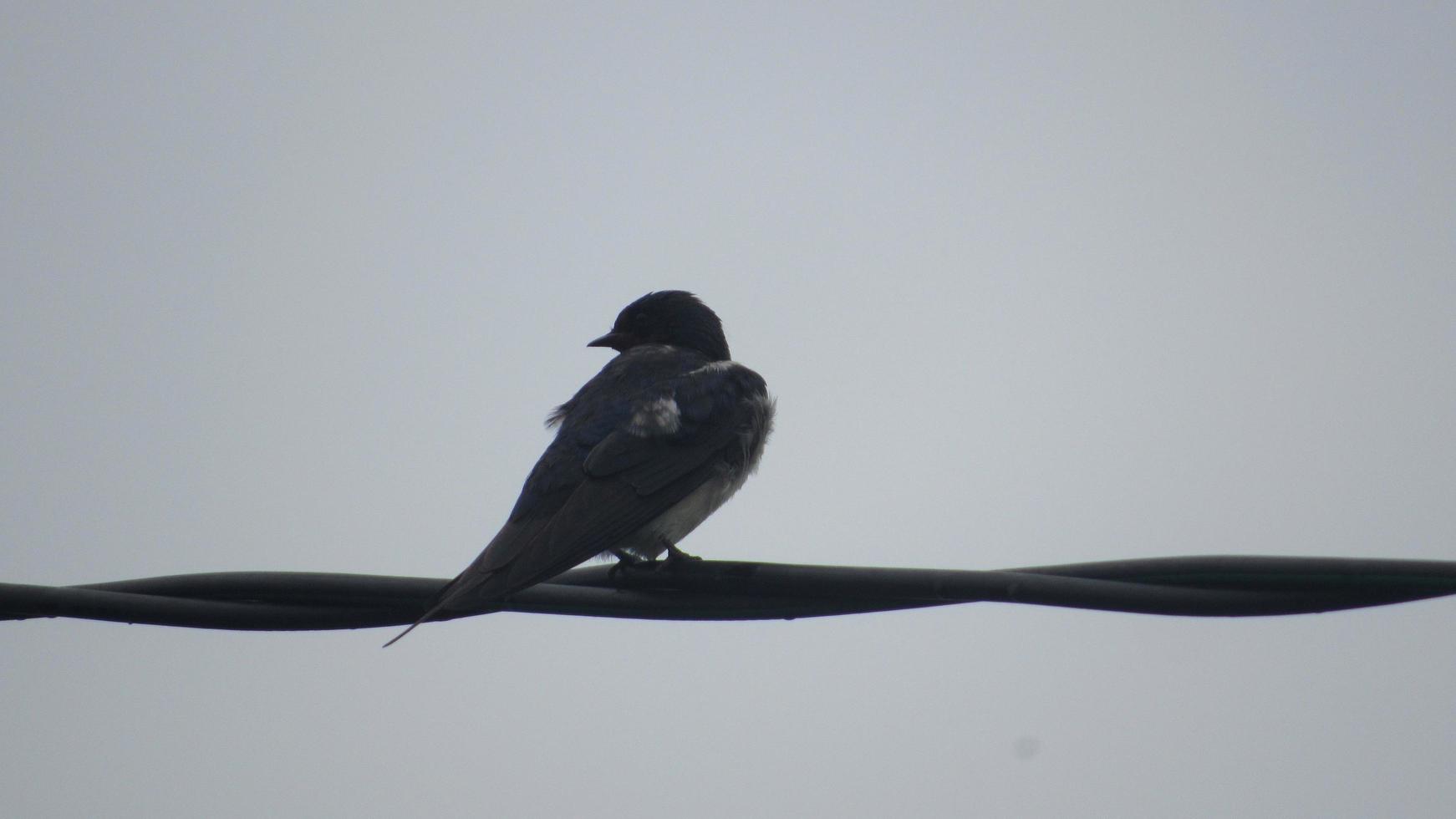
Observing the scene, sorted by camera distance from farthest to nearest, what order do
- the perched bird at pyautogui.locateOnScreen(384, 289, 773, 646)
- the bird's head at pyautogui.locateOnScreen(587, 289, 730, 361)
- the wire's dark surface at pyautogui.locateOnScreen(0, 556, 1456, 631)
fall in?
the bird's head at pyautogui.locateOnScreen(587, 289, 730, 361) < the perched bird at pyautogui.locateOnScreen(384, 289, 773, 646) < the wire's dark surface at pyautogui.locateOnScreen(0, 556, 1456, 631)

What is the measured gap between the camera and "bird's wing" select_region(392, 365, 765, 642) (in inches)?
156

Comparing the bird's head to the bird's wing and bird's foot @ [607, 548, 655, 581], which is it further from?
bird's foot @ [607, 548, 655, 581]

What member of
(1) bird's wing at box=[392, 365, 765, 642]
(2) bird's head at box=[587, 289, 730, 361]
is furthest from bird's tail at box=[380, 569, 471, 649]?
(2) bird's head at box=[587, 289, 730, 361]

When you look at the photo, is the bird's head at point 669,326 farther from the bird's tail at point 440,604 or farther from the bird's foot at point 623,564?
the bird's tail at point 440,604

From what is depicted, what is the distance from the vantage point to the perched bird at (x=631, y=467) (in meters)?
4.14

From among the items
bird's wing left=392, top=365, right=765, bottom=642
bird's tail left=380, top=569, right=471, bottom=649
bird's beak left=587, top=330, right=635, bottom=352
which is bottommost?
bird's tail left=380, top=569, right=471, bottom=649

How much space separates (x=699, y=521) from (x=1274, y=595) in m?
3.15

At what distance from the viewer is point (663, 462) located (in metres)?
5.39

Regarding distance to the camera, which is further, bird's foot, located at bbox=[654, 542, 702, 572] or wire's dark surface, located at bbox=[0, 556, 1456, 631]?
bird's foot, located at bbox=[654, 542, 702, 572]

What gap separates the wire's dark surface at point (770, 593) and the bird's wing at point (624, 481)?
0.23 metres

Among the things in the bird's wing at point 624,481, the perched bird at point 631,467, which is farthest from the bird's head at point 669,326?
the bird's wing at point 624,481

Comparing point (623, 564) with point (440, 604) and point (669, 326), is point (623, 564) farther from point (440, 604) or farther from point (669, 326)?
point (669, 326)

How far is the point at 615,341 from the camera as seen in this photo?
26.2ft

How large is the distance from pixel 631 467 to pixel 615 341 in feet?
9.35
